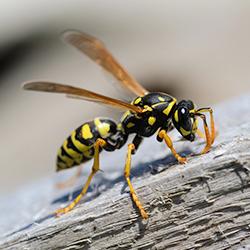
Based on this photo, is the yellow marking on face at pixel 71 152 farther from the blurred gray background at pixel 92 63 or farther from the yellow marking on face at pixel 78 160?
the blurred gray background at pixel 92 63

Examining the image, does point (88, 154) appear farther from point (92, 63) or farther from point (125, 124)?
point (92, 63)

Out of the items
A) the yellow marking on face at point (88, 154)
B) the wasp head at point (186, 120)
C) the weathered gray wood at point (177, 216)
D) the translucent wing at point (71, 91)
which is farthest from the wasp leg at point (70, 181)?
the weathered gray wood at point (177, 216)

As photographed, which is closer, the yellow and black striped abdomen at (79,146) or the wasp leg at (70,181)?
the yellow and black striped abdomen at (79,146)

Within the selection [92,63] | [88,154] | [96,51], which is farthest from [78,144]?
[92,63]

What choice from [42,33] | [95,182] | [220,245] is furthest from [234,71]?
[220,245]

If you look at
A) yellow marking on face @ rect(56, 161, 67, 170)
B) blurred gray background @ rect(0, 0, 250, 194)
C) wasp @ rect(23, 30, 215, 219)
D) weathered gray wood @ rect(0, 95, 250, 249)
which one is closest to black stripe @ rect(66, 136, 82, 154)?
wasp @ rect(23, 30, 215, 219)

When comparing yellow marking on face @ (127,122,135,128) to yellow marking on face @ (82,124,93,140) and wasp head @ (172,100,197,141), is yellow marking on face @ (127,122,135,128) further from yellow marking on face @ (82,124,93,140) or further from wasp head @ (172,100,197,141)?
wasp head @ (172,100,197,141)
